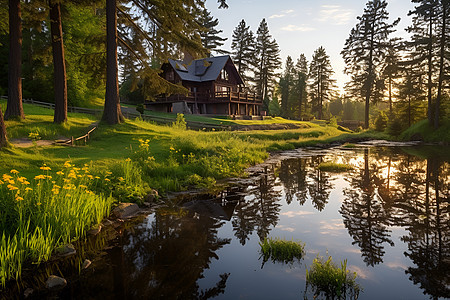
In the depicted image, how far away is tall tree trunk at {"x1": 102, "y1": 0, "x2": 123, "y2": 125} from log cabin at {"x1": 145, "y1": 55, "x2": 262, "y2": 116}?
67.3 feet

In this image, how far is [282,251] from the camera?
19.4 ft

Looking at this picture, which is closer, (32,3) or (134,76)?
(32,3)

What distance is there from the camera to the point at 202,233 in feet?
22.9

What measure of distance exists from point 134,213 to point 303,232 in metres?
4.63

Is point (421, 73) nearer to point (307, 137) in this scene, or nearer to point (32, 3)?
point (307, 137)

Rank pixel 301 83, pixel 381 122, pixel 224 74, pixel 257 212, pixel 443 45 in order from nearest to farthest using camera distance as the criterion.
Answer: pixel 257 212 → pixel 443 45 → pixel 381 122 → pixel 224 74 → pixel 301 83

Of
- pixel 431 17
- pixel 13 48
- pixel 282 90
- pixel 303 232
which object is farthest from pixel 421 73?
pixel 282 90

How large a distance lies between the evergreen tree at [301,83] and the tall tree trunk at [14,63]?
62.1m

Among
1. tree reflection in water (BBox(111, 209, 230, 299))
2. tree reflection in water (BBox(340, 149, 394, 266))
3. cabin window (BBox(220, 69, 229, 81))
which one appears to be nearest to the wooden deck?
cabin window (BBox(220, 69, 229, 81))

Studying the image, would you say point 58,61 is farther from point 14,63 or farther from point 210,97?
point 210,97

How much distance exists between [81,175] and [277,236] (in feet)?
17.7

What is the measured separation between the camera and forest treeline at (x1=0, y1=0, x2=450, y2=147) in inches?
716

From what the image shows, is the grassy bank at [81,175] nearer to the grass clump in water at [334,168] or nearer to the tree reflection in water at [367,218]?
the grass clump in water at [334,168]

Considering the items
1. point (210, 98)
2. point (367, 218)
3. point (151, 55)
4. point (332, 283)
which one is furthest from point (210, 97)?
point (332, 283)
